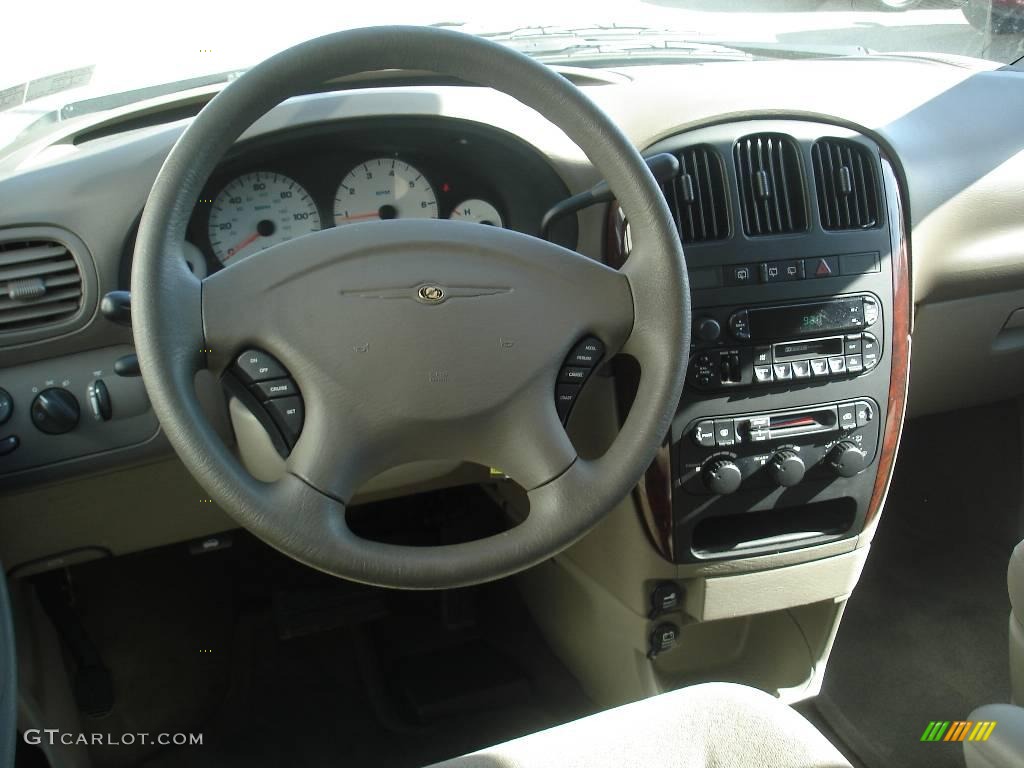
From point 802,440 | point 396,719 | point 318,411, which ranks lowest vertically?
point 396,719

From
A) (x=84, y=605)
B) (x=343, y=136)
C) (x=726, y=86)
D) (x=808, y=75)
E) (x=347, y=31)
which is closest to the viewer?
(x=347, y=31)

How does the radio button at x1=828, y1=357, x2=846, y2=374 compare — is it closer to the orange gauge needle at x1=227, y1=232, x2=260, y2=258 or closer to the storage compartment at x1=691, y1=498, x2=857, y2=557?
the storage compartment at x1=691, y1=498, x2=857, y2=557

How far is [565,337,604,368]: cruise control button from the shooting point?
3.79 ft

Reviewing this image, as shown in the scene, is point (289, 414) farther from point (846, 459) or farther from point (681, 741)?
point (846, 459)

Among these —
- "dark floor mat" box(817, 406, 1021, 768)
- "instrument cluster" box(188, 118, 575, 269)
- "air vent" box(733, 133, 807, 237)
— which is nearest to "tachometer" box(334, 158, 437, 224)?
"instrument cluster" box(188, 118, 575, 269)

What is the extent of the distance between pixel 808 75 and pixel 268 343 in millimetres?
1181

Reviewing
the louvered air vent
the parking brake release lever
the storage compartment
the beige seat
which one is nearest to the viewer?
the beige seat

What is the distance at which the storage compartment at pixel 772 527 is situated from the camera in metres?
1.69

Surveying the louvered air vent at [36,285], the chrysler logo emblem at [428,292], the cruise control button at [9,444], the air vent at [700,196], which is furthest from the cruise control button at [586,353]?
the cruise control button at [9,444]

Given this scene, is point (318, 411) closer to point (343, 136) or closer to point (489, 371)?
point (489, 371)

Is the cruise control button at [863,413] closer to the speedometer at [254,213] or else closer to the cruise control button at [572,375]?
the cruise control button at [572,375]

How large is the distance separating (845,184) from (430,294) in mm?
Result: 832

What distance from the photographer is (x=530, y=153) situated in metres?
1.48

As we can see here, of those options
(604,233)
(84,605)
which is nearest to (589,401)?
(604,233)
